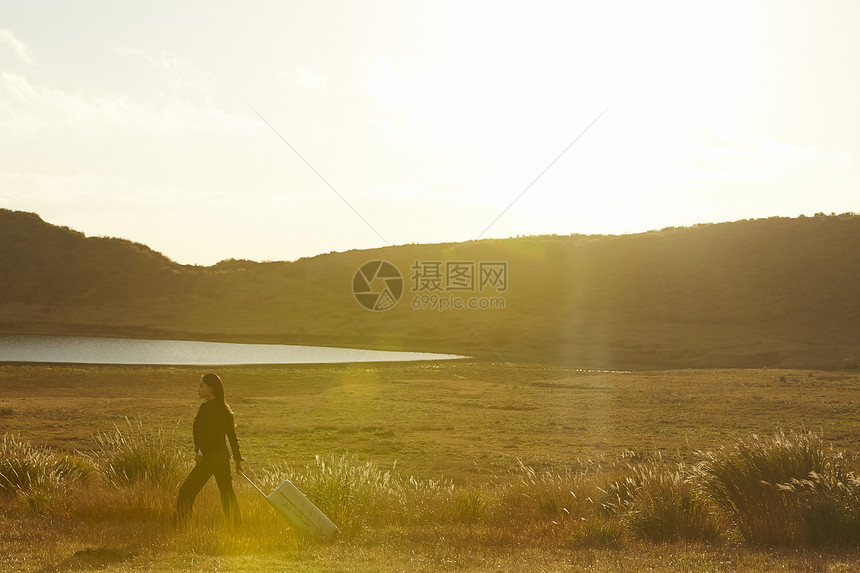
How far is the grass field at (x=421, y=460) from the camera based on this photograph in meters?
8.90

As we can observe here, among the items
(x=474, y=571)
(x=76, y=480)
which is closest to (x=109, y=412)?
(x=76, y=480)

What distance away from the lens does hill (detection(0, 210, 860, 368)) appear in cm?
6556

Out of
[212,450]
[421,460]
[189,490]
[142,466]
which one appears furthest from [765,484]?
[421,460]

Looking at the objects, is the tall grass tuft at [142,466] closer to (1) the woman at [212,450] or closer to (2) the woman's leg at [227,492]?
(1) the woman at [212,450]

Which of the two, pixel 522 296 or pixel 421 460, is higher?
pixel 522 296

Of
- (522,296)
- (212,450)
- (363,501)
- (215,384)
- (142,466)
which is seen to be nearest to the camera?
(212,450)

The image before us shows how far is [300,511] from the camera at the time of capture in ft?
Result: 30.7

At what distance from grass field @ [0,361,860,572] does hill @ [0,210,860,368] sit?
784 inches

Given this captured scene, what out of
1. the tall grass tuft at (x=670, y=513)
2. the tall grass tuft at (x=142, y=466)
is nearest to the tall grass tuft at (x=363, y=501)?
the tall grass tuft at (x=142, y=466)

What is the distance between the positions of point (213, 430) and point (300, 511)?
1.58 meters

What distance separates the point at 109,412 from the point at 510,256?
273ft

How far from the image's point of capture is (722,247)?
94.0 m

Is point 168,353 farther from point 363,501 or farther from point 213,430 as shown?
point 213,430

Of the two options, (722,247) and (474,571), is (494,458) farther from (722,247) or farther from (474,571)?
(722,247)
